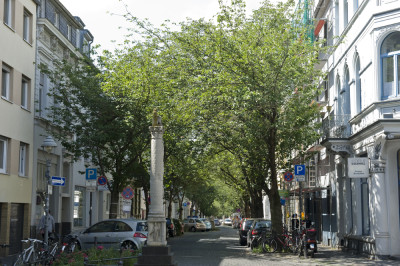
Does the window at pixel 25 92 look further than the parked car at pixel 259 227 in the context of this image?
No

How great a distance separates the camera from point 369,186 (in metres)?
23.1

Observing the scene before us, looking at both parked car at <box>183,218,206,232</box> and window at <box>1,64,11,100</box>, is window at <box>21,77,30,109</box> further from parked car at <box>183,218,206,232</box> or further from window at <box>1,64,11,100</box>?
parked car at <box>183,218,206,232</box>

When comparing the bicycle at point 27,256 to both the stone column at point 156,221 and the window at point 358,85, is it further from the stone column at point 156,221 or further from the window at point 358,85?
the window at point 358,85

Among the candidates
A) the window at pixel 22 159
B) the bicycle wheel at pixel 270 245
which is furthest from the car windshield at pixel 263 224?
the window at pixel 22 159

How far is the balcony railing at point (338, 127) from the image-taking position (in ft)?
87.8

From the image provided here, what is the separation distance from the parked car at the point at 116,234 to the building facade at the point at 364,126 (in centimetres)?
826

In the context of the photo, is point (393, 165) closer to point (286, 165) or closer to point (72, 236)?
point (286, 165)

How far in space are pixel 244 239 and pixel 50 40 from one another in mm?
15423

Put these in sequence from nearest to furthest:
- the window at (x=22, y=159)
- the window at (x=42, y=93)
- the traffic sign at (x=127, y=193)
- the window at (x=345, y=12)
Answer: the window at (x=22, y=159), the window at (x=345, y=12), the traffic sign at (x=127, y=193), the window at (x=42, y=93)

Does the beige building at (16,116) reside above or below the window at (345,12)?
below

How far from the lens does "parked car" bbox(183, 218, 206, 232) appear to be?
2625 inches

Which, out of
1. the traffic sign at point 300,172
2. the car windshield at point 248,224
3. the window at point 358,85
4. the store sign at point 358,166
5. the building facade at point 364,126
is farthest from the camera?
the car windshield at point 248,224

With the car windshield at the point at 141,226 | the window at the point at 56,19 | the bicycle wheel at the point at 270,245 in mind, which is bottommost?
the bicycle wheel at the point at 270,245

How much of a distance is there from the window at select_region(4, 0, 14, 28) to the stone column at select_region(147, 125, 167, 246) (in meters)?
11.7
